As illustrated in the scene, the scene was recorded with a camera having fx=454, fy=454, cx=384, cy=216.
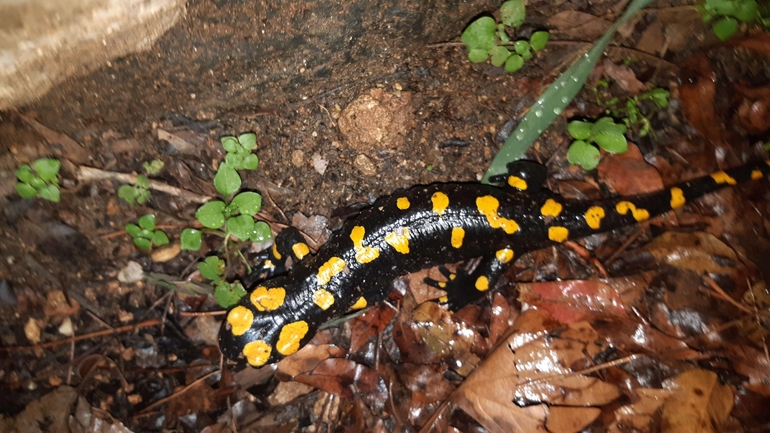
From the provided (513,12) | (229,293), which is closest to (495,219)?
(513,12)

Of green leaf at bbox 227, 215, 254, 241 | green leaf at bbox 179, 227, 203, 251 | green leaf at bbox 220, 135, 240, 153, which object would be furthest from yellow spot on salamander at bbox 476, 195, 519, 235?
green leaf at bbox 179, 227, 203, 251

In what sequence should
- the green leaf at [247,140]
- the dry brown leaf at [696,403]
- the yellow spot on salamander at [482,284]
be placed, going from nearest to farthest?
the dry brown leaf at [696,403]
the green leaf at [247,140]
the yellow spot on salamander at [482,284]

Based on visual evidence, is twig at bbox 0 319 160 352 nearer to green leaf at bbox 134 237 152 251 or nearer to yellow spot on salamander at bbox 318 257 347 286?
green leaf at bbox 134 237 152 251

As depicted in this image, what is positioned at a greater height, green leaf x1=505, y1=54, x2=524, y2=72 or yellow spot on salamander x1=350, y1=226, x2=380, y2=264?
green leaf x1=505, y1=54, x2=524, y2=72

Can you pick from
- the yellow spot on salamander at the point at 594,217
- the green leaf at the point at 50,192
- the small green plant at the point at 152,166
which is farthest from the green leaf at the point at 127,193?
the yellow spot on salamander at the point at 594,217

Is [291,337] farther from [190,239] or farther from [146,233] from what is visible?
[146,233]

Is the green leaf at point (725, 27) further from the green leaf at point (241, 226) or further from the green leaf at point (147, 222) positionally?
the green leaf at point (147, 222)

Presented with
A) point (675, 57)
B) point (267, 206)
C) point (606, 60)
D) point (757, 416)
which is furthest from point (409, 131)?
point (757, 416)

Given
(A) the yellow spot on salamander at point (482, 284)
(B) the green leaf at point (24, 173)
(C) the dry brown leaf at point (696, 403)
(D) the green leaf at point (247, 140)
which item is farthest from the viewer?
(A) the yellow spot on salamander at point (482, 284)
